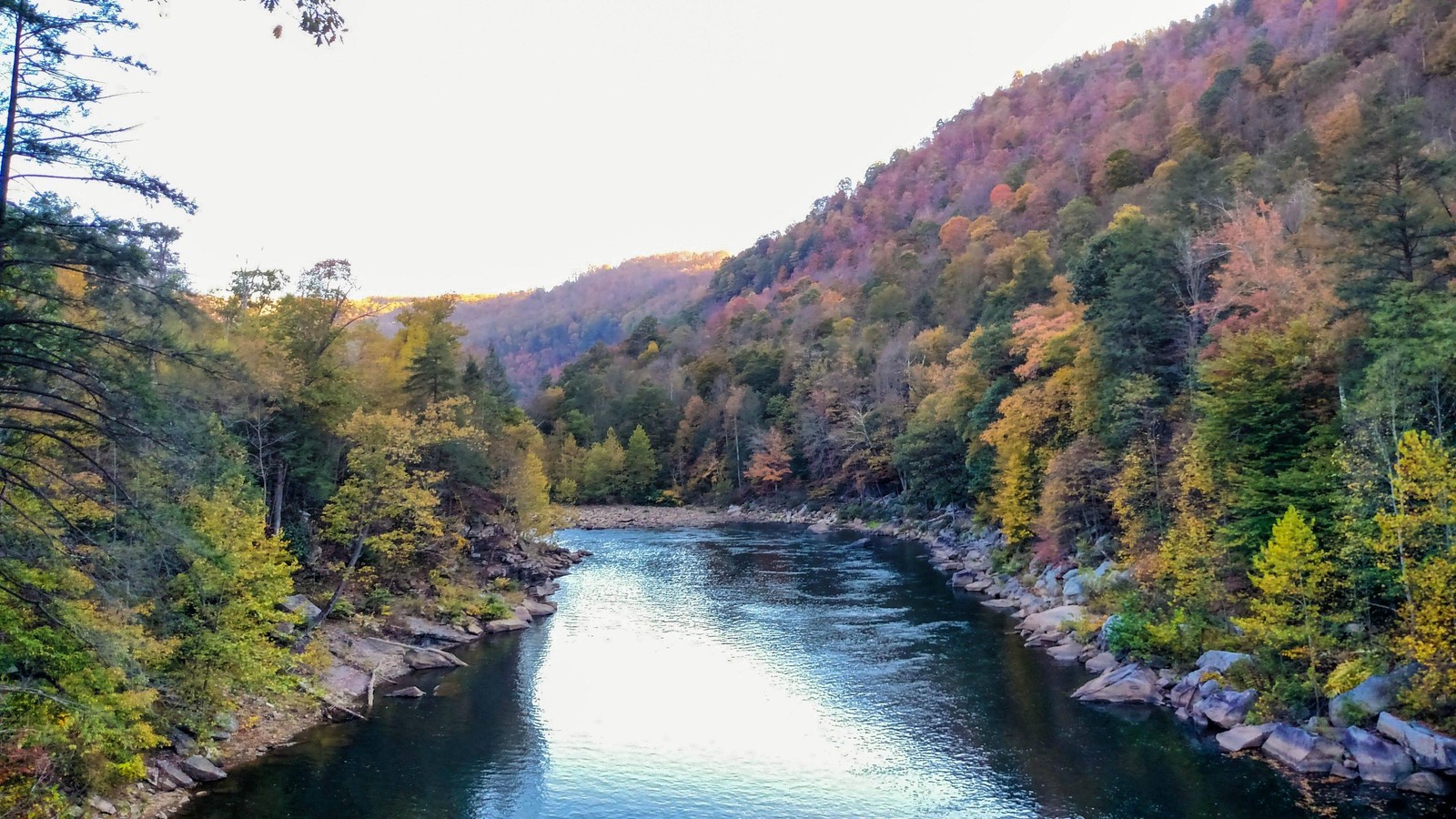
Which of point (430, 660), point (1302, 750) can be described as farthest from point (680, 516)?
point (1302, 750)

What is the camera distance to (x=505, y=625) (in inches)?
1362

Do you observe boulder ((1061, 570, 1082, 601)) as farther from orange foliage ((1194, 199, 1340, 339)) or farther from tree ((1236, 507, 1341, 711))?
tree ((1236, 507, 1341, 711))

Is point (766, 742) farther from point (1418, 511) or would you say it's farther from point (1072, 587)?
point (1072, 587)

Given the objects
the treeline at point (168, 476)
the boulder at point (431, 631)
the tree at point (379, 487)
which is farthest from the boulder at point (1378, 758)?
the boulder at point (431, 631)

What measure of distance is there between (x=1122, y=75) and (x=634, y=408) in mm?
75352

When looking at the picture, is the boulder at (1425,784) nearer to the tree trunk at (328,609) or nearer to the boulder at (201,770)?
the boulder at (201,770)

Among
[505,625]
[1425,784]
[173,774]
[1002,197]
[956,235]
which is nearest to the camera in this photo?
[1425,784]

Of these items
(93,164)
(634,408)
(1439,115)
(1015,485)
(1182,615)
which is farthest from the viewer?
(634,408)

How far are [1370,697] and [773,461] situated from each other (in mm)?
69362

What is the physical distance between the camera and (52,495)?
1530cm

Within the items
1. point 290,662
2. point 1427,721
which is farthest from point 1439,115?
point 290,662

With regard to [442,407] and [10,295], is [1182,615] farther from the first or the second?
[10,295]

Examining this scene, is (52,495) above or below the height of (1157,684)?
above

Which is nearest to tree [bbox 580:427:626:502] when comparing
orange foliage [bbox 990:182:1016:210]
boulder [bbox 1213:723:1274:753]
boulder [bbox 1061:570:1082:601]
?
orange foliage [bbox 990:182:1016:210]
